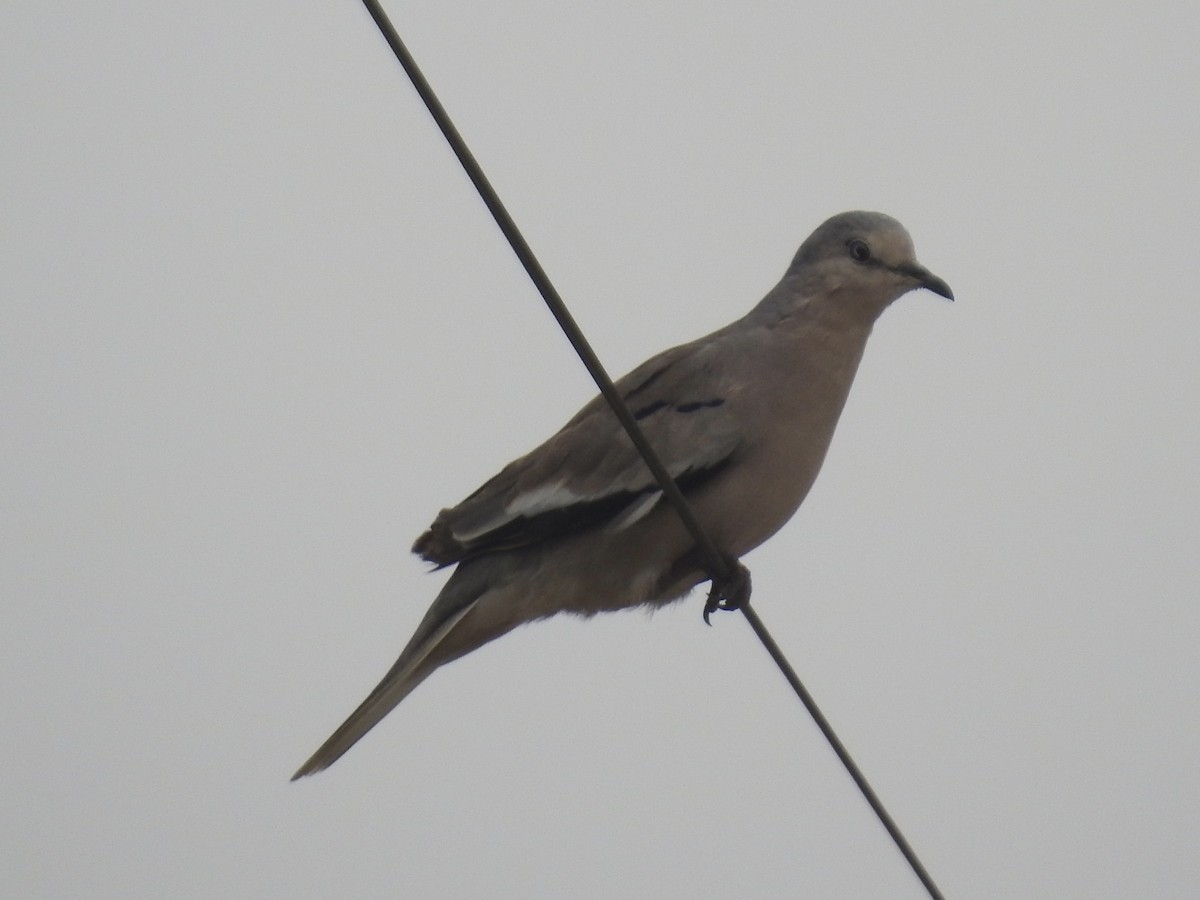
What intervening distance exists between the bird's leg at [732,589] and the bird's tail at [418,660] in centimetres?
71

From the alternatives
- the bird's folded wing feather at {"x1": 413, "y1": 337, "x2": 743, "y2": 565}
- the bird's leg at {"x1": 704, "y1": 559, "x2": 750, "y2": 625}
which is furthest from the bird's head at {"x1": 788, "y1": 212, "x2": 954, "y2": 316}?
the bird's leg at {"x1": 704, "y1": 559, "x2": 750, "y2": 625}

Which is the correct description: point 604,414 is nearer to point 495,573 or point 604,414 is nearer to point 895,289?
point 495,573

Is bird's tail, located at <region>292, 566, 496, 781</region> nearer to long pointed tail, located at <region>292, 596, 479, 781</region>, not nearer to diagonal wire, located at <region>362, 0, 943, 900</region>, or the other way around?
long pointed tail, located at <region>292, 596, 479, 781</region>

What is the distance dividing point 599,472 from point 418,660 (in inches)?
32.5

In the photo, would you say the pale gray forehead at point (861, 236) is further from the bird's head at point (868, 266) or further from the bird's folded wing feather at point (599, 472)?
the bird's folded wing feather at point (599, 472)

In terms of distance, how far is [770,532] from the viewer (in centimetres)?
504

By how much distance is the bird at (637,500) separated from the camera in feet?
16.1

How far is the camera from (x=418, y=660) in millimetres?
4910

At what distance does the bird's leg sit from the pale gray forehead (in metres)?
1.25

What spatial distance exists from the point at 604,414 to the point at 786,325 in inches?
27.6

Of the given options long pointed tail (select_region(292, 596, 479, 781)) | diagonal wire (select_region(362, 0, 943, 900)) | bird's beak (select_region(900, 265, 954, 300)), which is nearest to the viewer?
diagonal wire (select_region(362, 0, 943, 900))

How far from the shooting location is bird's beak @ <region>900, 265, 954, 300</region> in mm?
5340

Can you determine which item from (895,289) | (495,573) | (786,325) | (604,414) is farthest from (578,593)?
(895,289)

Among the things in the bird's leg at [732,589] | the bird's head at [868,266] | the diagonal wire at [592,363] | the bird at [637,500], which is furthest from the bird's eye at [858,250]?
the diagonal wire at [592,363]
